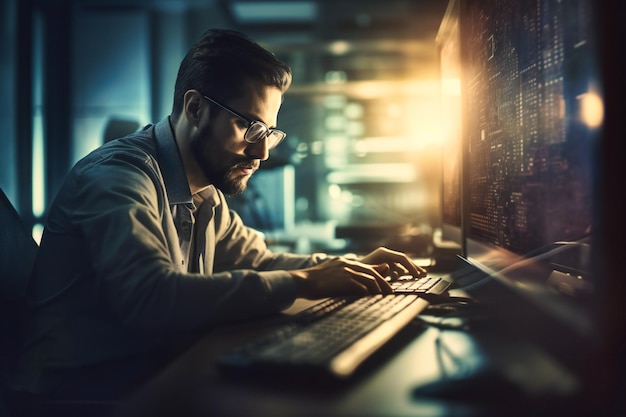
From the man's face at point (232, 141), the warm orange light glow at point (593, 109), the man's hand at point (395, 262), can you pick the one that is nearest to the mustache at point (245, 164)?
the man's face at point (232, 141)

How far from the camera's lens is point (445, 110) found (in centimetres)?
164

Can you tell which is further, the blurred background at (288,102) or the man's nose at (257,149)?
the blurred background at (288,102)

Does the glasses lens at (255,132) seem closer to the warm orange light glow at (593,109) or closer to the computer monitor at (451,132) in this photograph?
the computer monitor at (451,132)

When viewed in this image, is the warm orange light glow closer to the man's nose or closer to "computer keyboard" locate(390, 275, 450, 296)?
"computer keyboard" locate(390, 275, 450, 296)

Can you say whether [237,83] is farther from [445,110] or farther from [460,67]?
[445,110]

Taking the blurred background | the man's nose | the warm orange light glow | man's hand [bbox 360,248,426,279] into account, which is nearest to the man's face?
the man's nose

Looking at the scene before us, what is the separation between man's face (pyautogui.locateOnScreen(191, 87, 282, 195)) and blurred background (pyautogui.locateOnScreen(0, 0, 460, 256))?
70 centimetres

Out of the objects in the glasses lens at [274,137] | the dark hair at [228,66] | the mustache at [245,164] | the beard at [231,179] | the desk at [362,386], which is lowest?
the desk at [362,386]

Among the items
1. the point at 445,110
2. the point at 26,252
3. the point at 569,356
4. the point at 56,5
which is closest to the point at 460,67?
the point at 445,110

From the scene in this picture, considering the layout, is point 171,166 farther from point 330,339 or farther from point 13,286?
point 330,339

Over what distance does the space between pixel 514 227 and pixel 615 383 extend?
15.9 inches

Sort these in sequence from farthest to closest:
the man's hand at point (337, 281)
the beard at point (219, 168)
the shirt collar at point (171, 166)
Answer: the beard at point (219, 168), the shirt collar at point (171, 166), the man's hand at point (337, 281)

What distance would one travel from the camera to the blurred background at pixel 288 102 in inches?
125

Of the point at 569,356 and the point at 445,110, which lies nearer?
the point at 569,356
